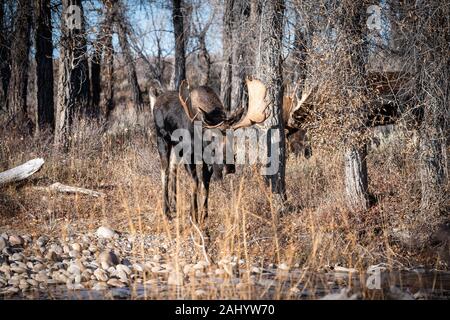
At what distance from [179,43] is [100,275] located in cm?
1487

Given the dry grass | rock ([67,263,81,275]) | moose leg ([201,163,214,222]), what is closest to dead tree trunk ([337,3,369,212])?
the dry grass

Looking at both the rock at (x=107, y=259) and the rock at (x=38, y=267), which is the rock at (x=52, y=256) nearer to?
the rock at (x=38, y=267)

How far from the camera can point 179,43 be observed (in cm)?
1966

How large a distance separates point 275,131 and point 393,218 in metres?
2.35

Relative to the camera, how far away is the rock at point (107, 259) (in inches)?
249

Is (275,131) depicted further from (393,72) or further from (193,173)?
(393,72)

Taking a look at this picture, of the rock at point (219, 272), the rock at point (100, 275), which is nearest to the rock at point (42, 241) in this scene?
the rock at point (100, 275)

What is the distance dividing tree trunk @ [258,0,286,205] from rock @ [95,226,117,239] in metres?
2.63

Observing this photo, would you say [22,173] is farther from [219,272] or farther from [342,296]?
[342,296]

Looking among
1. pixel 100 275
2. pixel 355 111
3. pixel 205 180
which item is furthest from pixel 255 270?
pixel 355 111

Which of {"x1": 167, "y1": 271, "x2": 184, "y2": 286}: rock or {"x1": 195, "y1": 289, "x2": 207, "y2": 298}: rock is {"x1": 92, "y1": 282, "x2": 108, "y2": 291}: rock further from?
{"x1": 195, "y1": 289, "x2": 207, "y2": 298}: rock

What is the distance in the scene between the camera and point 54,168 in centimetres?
1055
